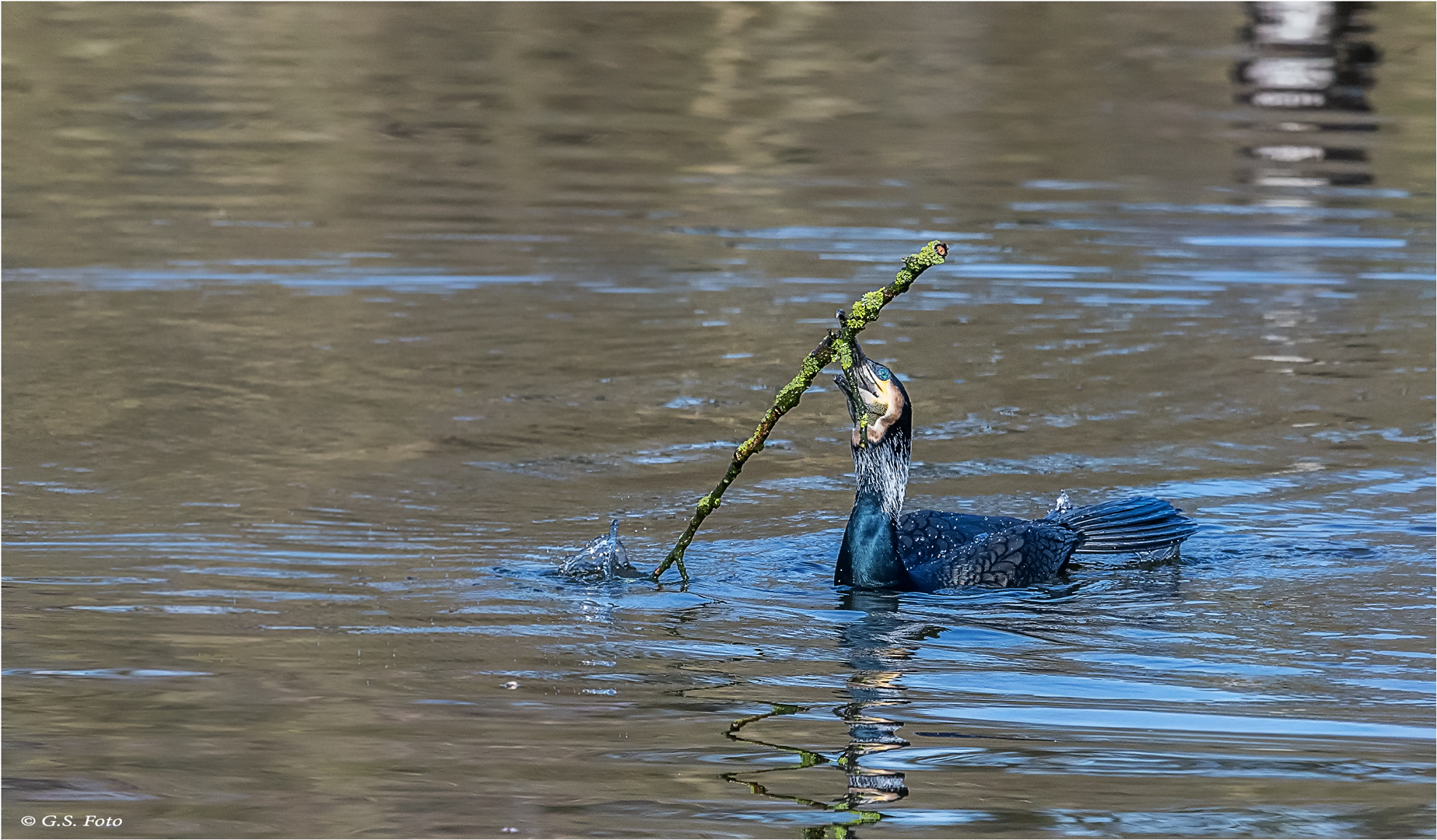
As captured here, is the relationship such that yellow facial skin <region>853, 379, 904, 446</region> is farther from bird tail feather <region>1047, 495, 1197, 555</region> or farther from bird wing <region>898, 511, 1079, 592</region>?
bird tail feather <region>1047, 495, 1197, 555</region>

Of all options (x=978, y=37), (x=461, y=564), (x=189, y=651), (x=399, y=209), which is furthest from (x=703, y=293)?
(x=978, y=37)

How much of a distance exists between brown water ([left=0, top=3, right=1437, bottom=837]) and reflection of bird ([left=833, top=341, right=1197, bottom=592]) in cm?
18

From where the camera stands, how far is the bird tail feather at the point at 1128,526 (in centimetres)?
863

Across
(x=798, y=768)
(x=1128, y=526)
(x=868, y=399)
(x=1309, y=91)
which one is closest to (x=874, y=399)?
(x=868, y=399)

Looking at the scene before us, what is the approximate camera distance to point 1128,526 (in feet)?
28.5

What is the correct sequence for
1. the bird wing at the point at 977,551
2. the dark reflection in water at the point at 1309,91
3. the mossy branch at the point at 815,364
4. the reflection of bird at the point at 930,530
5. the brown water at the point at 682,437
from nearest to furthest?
the brown water at the point at 682,437 → the mossy branch at the point at 815,364 → the reflection of bird at the point at 930,530 → the bird wing at the point at 977,551 → the dark reflection in water at the point at 1309,91

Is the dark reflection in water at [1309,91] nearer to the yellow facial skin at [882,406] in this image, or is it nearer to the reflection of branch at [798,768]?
the yellow facial skin at [882,406]

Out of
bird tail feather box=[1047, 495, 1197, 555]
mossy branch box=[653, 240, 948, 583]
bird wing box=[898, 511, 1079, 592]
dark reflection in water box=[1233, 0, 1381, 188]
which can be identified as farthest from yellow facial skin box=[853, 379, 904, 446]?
dark reflection in water box=[1233, 0, 1381, 188]

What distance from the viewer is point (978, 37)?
25.2 m

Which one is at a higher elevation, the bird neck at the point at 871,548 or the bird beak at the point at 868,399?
the bird beak at the point at 868,399

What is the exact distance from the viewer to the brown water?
6172 millimetres

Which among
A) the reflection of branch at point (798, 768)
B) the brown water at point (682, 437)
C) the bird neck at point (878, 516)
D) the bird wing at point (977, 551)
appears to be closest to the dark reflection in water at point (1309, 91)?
the brown water at point (682, 437)

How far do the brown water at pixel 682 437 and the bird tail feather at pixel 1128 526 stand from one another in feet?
0.52

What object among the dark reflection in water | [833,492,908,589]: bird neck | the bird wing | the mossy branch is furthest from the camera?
the dark reflection in water
